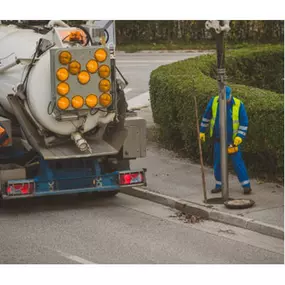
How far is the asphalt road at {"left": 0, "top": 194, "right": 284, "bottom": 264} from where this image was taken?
413 inches

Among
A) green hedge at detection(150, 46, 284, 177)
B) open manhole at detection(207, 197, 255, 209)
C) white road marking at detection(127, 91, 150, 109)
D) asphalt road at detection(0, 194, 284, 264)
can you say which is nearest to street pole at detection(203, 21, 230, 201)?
open manhole at detection(207, 197, 255, 209)

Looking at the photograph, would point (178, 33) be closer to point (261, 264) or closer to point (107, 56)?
point (107, 56)

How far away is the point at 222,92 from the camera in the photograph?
484 inches

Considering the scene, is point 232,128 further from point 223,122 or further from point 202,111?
point 202,111

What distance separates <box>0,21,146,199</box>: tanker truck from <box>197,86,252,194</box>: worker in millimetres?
991

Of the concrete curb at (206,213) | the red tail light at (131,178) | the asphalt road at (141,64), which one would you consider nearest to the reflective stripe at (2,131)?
the red tail light at (131,178)

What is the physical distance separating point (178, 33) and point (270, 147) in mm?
15851

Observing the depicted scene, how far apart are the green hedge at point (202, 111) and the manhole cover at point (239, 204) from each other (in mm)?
1216

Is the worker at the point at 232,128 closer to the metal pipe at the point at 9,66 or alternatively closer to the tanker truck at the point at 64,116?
the tanker truck at the point at 64,116

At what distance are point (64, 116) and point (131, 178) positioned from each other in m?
1.46

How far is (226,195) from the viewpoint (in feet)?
41.3

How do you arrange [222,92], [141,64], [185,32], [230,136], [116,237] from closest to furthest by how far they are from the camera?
[116,237], [222,92], [230,136], [185,32], [141,64]

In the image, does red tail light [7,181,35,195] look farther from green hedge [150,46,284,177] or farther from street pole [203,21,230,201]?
green hedge [150,46,284,177]

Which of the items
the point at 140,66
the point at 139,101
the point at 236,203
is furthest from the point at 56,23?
the point at 140,66
